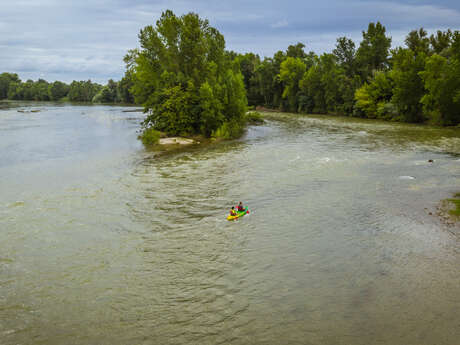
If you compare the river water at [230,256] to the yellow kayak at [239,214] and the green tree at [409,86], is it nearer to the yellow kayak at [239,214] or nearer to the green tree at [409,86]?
the yellow kayak at [239,214]

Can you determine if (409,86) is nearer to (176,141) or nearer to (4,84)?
(176,141)

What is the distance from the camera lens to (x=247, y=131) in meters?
47.8

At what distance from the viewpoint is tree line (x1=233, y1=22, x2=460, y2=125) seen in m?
44.9

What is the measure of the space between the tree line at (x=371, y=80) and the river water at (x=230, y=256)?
86.6 ft

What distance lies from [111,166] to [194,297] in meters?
18.8

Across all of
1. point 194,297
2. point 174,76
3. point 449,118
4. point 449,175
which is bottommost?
point 194,297

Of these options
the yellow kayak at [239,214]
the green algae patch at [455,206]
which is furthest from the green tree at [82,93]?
the green algae patch at [455,206]

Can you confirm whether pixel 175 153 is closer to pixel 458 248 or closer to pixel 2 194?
pixel 2 194

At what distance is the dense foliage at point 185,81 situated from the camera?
3997cm

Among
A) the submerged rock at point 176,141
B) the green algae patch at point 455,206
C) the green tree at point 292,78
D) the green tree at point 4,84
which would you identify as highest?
the green tree at point 4,84

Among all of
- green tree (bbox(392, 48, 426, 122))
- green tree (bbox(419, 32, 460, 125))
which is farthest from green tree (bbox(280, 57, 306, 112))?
green tree (bbox(419, 32, 460, 125))

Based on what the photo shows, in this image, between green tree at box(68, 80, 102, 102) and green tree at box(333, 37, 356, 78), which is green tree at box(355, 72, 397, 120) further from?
green tree at box(68, 80, 102, 102)

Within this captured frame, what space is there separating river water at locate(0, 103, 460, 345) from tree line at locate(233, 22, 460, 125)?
86.6 ft

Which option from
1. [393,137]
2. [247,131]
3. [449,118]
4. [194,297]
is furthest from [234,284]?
[449,118]
